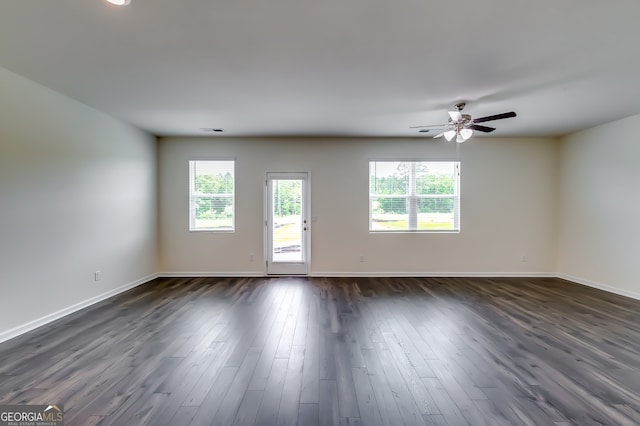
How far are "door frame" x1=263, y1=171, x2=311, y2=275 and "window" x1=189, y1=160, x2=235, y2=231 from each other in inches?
28.1

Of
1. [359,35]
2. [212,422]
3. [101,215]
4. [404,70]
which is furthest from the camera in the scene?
[101,215]

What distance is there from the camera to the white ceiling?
195cm

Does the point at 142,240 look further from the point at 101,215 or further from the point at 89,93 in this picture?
the point at 89,93

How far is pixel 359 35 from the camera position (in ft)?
7.25

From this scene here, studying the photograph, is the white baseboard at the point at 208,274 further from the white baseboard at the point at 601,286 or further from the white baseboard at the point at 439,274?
the white baseboard at the point at 601,286

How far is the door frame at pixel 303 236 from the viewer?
552cm

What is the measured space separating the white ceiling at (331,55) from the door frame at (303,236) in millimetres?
1625

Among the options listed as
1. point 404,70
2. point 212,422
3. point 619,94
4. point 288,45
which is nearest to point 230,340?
point 212,422

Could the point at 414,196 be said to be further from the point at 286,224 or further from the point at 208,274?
the point at 208,274

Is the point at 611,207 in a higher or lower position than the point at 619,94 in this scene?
lower

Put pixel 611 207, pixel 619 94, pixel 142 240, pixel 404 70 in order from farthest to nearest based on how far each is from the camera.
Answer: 1. pixel 142 240
2. pixel 611 207
3. pixel 619 94
4. pixel 404 70

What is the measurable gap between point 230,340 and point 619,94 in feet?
17.7

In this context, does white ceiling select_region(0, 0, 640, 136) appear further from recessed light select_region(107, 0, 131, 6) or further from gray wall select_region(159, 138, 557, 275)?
gray wall select_region(159, 138, 557, 275)

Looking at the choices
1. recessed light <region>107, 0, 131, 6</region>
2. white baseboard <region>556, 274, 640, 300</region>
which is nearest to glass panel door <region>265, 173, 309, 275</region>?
recessed light <region>107, 0, 131, 6</region>
